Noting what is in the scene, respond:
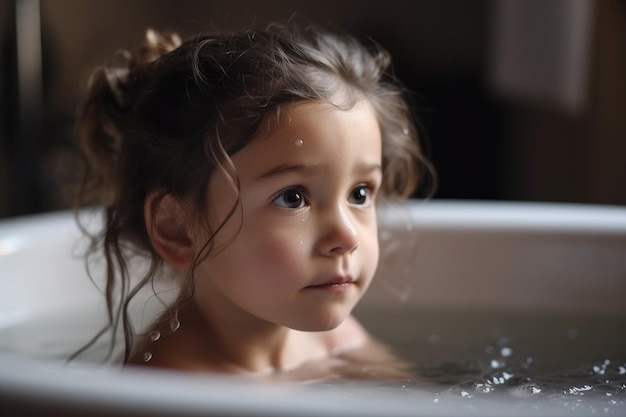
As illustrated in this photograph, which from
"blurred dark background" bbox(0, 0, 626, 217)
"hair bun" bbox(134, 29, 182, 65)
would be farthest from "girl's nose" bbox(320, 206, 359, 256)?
"blurred dark background" bbox(0, 0, 626, 217)

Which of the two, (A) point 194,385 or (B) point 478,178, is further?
(B) point 478,178

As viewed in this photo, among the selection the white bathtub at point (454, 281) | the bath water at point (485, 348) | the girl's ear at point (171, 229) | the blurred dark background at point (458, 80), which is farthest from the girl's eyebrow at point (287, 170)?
the blurred dark background at point (458, 80)

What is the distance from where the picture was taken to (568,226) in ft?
4.90

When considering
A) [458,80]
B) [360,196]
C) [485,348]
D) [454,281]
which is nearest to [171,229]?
[360,196]

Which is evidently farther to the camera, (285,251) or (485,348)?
(485,348)

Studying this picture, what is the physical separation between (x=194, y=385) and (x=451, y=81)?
2.35 metres

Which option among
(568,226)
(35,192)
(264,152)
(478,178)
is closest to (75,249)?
(264,152)

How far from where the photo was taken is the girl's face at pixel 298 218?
3.09 feet

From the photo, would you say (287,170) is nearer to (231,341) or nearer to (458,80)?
(231,341)

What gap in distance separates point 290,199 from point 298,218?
0.02 m

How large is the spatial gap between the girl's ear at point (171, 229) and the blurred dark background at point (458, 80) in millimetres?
1215

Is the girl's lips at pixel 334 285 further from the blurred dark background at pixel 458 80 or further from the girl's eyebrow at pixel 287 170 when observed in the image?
the blurred dark background at pixel 458 80

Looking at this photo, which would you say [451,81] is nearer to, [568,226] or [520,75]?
[520,75]

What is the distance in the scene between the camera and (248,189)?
0.95m
